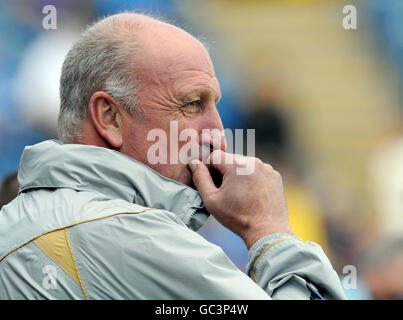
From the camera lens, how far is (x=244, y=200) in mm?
2059

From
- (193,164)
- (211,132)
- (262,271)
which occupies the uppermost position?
(211,132)

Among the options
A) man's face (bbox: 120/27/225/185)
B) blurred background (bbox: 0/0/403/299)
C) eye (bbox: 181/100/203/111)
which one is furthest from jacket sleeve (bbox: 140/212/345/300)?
blurred background (bbox: 0/0/403/299)

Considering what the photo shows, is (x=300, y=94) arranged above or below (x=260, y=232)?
above

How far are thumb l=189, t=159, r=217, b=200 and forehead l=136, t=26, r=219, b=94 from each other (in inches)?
11.1

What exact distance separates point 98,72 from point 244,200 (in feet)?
2.13

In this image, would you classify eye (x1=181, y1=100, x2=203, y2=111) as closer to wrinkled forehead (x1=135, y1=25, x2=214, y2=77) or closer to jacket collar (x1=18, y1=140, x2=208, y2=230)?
wrinkled forehead (x1=135, y1=25, x2=214, y2=77)

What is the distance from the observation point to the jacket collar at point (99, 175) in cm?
186

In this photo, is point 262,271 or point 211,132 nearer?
point 262,271

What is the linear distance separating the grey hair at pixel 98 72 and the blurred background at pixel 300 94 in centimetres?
295

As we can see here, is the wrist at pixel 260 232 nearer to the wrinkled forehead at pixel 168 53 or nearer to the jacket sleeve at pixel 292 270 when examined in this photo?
the jacket sleeve at pixel 292 270

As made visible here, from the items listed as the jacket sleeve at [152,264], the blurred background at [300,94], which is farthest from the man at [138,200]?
the blurred background at [300,94]

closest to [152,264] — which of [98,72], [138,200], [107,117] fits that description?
[138,200]

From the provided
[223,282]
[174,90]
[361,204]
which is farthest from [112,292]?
[361,204]

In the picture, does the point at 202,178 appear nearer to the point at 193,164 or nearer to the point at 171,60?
the point at 193,164
